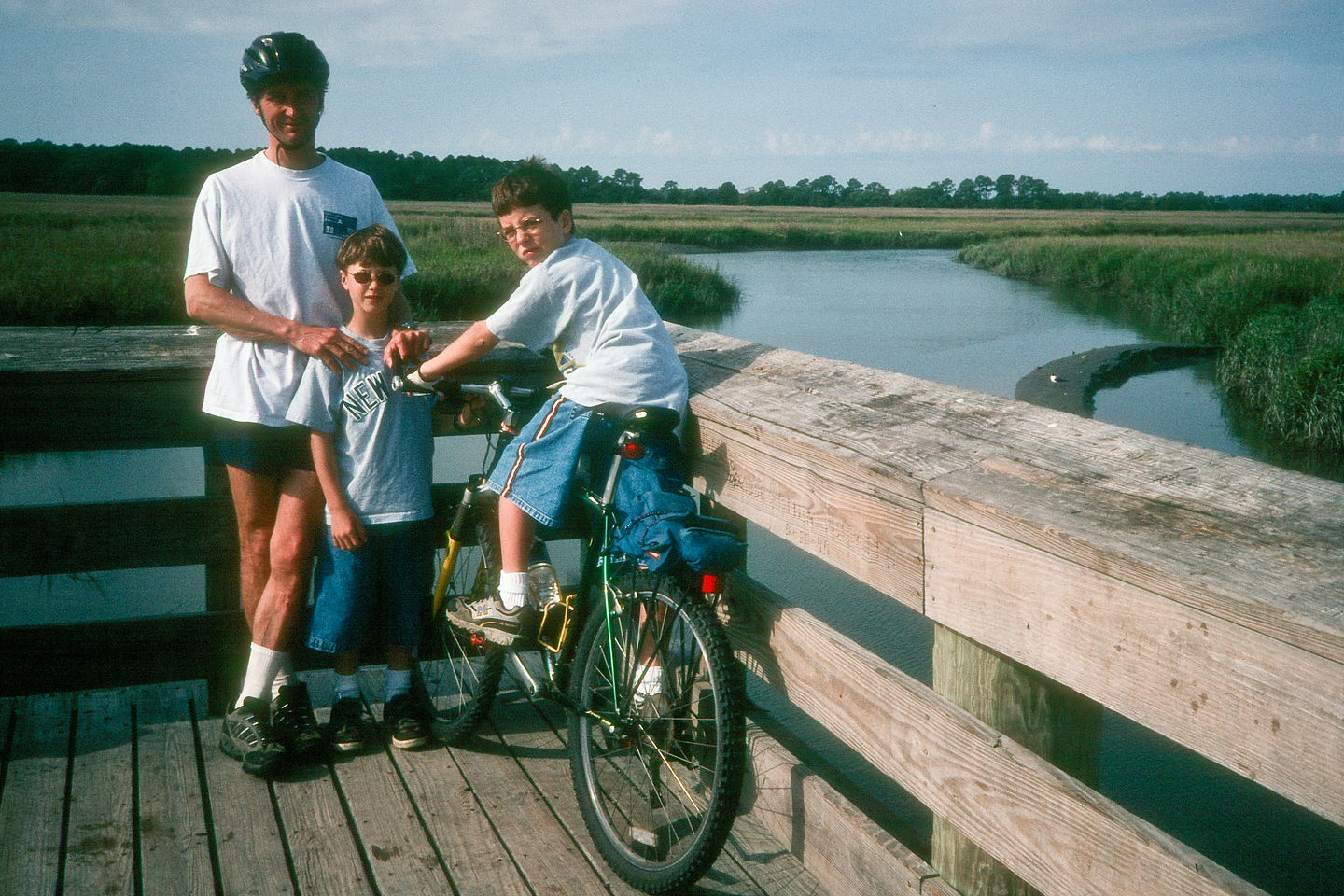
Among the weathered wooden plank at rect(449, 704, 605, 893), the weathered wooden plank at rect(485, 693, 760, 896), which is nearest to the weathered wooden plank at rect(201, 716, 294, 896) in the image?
the weathered wooden plank at rect(449, 704, 605, 893)

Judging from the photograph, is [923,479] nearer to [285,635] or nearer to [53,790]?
[285,635]

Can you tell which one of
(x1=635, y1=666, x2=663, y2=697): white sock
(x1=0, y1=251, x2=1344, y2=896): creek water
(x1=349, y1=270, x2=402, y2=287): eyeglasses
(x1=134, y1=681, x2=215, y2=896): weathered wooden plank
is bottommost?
(x1=0, y1=251, x2=1344, y2=896): creek water

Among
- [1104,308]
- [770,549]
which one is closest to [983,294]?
[1104,308]

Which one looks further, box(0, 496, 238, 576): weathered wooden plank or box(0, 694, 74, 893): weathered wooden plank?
box(0, 496, 238, 576): weathered wooden plank

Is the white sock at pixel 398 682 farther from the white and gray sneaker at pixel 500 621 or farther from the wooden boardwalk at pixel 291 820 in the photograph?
the white and gray sneaker at pixel 500 621

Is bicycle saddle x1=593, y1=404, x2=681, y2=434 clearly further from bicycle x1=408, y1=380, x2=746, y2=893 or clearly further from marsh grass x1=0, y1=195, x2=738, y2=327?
marsh grass x1=0, y1=195, x2=738, y2=327

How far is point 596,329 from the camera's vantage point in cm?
251

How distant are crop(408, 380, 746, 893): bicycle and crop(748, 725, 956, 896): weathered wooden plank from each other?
127mm

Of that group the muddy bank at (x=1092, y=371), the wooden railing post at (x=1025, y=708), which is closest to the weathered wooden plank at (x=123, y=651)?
the wooden railing post at (x=1025, y=708)

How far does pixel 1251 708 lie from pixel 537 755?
194 cm

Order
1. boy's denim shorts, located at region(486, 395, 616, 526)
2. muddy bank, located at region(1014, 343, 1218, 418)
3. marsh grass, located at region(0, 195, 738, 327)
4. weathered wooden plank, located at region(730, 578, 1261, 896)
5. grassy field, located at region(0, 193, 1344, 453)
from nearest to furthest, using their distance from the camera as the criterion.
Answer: weathered wooden plank, located at region(730, 578, 1261, 896) → boy's denim shorts, located at region(486, 395, 616, 526) → grassy field, located at region(0, 193, 1344, 453) → muddy bank, located at region(1014, 343, 1218, 418) → marsh grass, located at region(0, 195, 738, 327)

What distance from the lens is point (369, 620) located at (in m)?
2.75

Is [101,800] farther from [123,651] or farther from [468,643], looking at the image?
[468,643]

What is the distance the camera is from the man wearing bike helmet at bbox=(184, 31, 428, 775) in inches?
101
